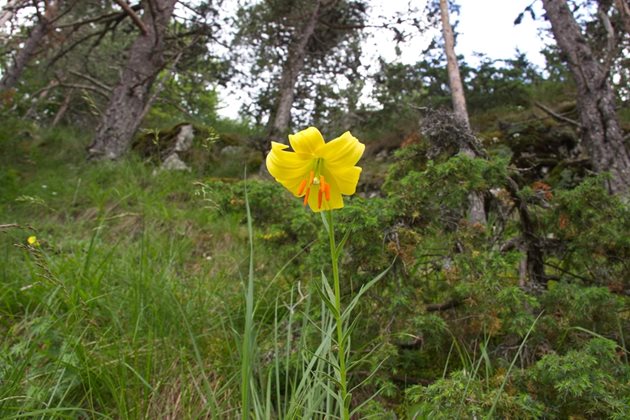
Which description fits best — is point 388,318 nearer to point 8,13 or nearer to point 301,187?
point 301,187

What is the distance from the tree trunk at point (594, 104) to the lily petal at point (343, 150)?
4129 mm

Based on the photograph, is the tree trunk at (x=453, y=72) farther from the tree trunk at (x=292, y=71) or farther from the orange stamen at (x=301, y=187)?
the orange stamen at (x=301, y=187)

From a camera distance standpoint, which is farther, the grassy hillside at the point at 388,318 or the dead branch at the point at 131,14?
the dead branch at the point at 131,14

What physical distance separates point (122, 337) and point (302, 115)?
8956 millimetres

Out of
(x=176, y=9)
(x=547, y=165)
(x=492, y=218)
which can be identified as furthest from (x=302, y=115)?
(x=492, y=218)

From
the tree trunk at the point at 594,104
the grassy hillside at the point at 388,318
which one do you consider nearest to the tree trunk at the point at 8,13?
the grassy hillside at the point at 388,318

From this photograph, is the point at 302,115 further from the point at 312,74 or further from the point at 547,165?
the point at 547,165

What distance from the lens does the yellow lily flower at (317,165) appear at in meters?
1.01

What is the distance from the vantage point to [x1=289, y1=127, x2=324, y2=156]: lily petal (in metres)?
1.00

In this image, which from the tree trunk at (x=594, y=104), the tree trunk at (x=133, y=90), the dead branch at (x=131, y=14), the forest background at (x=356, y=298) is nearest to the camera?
the forest background at (x=356, y=298)

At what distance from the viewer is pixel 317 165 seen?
1080mm

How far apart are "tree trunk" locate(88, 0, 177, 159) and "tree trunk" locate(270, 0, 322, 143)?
7.79ft

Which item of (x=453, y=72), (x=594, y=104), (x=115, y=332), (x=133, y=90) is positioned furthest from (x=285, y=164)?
(x=453, y=72)

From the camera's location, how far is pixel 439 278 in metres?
1.97
